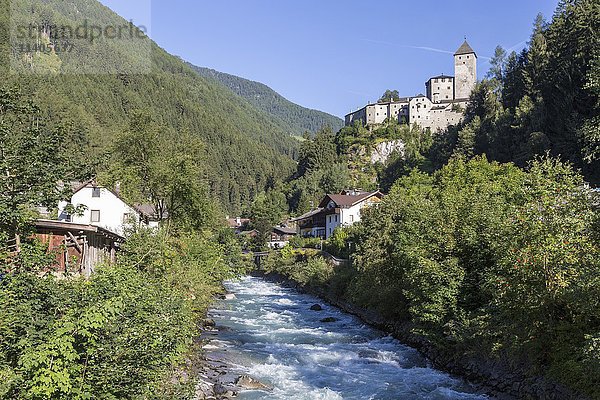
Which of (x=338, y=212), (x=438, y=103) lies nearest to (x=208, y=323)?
(x=338, y=212)

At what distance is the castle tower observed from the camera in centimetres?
14675

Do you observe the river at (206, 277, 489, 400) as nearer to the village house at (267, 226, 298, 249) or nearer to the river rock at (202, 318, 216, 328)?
the river rock at (202, 318, 216, 328)

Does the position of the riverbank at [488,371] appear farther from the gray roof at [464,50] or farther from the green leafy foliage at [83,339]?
the gray roof at [464,50]

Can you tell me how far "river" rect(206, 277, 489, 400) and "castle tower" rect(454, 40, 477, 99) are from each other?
122 meters

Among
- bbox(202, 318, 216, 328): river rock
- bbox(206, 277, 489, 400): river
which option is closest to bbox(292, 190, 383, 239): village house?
bbox(206, 277, 489, 400): river

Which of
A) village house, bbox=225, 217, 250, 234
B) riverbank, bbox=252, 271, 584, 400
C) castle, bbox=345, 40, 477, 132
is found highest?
castle, bbox=345, 40, 477, 132

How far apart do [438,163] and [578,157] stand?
46746 millimetres

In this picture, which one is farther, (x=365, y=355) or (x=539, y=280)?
(x=365, y=355)

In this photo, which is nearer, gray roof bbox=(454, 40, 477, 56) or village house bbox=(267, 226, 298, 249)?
village house bbox=(267, 226, 298, 249)

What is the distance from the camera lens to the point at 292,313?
40625mm

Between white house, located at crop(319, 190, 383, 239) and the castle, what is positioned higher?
the castle

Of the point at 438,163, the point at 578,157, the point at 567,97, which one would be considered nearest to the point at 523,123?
the point at 567,97

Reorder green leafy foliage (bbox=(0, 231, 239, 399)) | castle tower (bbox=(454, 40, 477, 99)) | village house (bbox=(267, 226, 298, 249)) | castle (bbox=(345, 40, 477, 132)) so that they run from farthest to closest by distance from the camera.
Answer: castle tower (bbox=(454, 40, 477, 99))
castle (bbox=(345, 40, 477, 132))
village house (bbox=(267, 226, 298, 249))
green leafy foliage (bbox=(0, 231, 239, 399))

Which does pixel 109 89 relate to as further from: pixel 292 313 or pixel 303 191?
pixel 292 313
